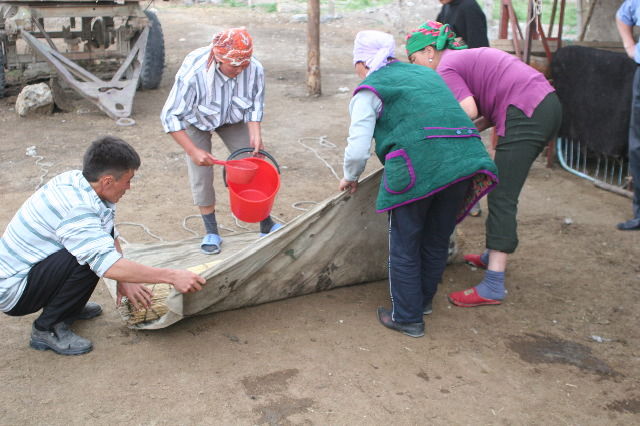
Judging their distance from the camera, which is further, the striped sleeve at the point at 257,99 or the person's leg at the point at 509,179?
the striped sleeve at the point at 257,99

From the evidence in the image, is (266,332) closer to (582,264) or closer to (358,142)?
(358,142)

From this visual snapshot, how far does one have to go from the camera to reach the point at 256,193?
13.2 feet

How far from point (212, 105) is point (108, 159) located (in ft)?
3.91

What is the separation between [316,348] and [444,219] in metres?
0.88

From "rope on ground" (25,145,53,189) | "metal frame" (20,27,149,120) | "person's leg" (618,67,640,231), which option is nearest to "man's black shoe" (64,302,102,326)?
"rope on ground" (25,145,53,189)

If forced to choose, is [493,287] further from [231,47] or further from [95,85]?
[95,85]

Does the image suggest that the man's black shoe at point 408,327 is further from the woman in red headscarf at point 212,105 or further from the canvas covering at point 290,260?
the woman in red headscarf at point 212,105

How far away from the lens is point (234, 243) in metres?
4.25

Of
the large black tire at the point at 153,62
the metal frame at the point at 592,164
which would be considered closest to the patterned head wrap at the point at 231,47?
the metal frame at the point at 592,164

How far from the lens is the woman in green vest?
10.1 feet

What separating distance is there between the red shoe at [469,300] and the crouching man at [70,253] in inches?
57.3

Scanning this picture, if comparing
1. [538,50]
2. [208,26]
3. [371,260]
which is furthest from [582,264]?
[208,26]

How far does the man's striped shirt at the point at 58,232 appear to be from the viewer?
8.99 ft

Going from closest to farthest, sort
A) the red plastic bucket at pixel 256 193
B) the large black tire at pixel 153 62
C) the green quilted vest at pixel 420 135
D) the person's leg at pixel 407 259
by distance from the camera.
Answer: the green quilted vest at pixel 420 135 → the person's leg at pixel 407 259 → the red plastic bucket at pixel 256 193 → the large black tire at pixel 153 62
